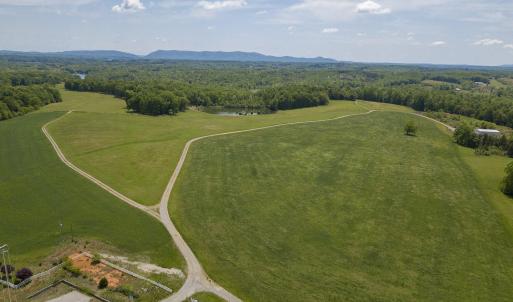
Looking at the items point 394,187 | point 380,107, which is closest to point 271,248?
point 394,187

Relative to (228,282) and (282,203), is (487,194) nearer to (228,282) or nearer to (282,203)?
(282,203)

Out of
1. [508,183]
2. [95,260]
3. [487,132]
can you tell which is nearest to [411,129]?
[487,132]

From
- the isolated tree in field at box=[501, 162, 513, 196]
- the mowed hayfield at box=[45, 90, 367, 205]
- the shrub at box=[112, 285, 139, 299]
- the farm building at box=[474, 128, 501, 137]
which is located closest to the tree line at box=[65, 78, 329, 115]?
the mowed hayfield at box=[45, 90, 367, 205]

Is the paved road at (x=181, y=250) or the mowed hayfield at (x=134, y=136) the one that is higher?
the mowed hayfield at (x=134, y=136)

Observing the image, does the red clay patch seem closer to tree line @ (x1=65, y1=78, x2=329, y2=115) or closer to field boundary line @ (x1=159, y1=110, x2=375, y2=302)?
field boundary line @ (x1=159, y1=110, x2=375, y2=302)

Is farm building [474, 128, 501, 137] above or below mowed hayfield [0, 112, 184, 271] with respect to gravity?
above

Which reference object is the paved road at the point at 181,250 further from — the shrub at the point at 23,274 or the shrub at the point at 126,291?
the shrub at the point at 23,274

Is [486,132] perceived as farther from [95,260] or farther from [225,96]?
[225,96]

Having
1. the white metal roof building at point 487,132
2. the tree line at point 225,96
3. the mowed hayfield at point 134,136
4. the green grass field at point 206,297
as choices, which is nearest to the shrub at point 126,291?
the green grass field at point 206,297
